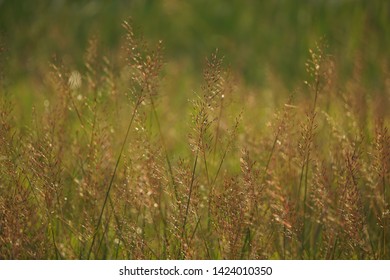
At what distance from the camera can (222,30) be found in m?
5.73

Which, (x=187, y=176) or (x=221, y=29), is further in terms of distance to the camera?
(x=221, y=29)

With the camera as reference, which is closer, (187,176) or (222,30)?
(187,176)

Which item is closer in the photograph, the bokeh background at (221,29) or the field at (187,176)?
the field at (187,176)

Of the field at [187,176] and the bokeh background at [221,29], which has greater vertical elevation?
the bokeh background at [221,29]

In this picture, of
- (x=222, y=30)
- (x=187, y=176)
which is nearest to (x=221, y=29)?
(x=222, y=30)

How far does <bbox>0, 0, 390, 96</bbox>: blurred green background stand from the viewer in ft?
16.0

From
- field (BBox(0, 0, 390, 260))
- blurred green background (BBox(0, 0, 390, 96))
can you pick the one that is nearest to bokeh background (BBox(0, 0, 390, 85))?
blurred green background (BBox(0, 0, 390, 96))

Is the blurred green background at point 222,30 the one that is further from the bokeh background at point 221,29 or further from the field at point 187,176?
the field at point 187,176

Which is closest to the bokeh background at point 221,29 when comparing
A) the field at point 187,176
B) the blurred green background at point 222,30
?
the blurred green background at point 222,30

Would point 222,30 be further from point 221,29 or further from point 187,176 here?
point 187,176

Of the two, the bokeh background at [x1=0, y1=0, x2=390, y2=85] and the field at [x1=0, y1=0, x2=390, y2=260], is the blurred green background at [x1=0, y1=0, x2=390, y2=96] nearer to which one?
the bokeh background at [x1=0, y1=0, x2=390, y2=85]

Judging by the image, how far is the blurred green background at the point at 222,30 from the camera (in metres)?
4.89

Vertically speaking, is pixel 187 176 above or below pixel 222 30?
below
